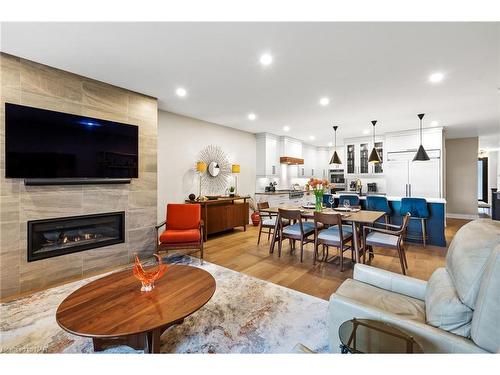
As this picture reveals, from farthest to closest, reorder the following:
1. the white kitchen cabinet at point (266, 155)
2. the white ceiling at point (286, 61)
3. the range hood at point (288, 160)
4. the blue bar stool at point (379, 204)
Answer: the range hood at point (288, 160) → the white kitchen cabinet at point (266, 155) → the blue bar stool at point (379, 204) → the white ceiling at point (286, 61)

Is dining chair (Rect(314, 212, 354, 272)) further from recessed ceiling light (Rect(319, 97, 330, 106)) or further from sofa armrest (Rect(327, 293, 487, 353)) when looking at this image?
recessed ceiling light (Rect(319, 97, 330, 106))

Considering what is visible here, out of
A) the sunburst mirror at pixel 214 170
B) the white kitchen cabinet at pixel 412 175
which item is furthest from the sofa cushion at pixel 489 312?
the white kitchen cabinet at pixel 412 175

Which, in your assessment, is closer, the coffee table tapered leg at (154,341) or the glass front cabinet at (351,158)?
the coffee table tapered leg at (154,341)

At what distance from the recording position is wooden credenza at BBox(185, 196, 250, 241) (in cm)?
A: 488

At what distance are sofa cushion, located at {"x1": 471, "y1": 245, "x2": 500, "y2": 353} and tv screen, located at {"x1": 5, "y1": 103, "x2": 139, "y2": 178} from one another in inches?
155

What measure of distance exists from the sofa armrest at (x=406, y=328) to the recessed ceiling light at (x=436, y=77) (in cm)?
A: 318

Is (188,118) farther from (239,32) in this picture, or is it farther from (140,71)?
(239,32)

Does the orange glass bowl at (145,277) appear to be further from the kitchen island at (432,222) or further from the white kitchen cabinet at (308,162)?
the white kitchen cabinet at (308,162)

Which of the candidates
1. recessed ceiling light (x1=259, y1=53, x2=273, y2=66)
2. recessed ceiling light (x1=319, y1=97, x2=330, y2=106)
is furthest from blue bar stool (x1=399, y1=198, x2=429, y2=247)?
recessed ceiling light (x1=259, y1=53, x2=273, y2=66)

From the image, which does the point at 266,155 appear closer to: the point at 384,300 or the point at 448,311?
the point at 384,300

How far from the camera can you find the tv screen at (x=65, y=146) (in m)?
2.61
